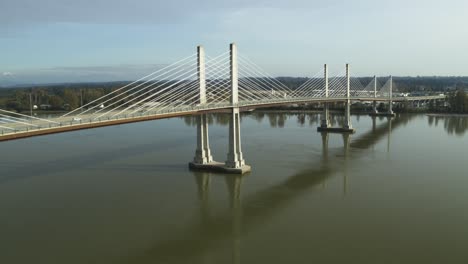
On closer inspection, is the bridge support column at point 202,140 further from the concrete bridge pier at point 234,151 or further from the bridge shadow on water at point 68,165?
the concrete bridge pier at point 234,151

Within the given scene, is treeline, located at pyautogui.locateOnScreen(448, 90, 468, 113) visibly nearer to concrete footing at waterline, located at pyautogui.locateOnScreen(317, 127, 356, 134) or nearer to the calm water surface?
concrete footing at waterline, located at pyautogui.locateOnScreen(317, 127, 356, 134)

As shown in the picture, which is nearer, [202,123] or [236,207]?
[236,207]

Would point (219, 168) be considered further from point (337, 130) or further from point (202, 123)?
point (337, 130)

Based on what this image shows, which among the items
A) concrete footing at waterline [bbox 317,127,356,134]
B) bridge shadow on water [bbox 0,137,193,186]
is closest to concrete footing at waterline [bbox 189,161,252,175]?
bridge shadow on water [bbox 0,137,193,186]

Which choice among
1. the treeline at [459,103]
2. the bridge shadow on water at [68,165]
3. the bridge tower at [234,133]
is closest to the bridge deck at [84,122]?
the bridge tower at [234,133]

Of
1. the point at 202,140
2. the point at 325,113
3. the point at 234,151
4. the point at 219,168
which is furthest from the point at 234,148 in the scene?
the point at 325,113
